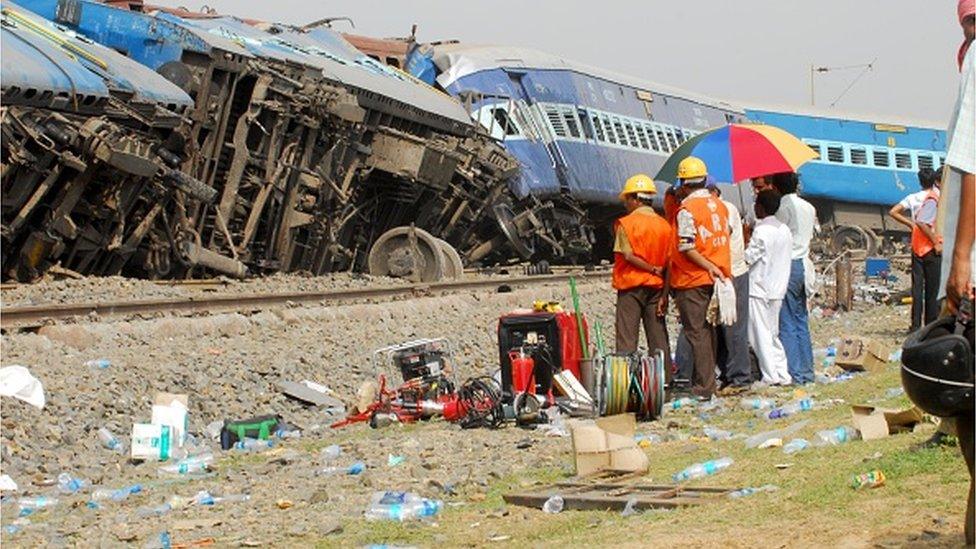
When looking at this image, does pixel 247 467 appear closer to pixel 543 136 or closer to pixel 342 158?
A: pixel 342 158

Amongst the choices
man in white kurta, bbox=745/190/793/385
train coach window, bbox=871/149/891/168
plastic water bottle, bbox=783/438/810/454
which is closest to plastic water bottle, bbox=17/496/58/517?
plastic water bottle, bbox=783/438/810/454

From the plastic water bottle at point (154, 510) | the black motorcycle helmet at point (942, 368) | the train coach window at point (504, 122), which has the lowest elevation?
the plastic water bottle at point (154, 510)

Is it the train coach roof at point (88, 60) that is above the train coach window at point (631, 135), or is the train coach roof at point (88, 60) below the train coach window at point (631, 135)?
above

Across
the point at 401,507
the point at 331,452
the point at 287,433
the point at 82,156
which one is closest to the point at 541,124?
the point at 82,156

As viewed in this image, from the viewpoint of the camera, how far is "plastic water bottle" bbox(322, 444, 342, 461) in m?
9.44

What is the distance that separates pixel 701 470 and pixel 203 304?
9.49 meters

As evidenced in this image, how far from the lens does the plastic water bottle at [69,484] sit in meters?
8.87

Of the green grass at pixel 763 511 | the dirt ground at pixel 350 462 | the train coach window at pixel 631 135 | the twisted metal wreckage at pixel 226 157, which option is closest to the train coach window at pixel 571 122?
the twisted metal wreckage at pixel 226 157

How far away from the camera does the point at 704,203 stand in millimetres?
11453

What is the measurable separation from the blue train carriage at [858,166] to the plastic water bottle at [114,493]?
1446 inches

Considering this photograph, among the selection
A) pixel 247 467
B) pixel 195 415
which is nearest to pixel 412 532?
pixel 247 467

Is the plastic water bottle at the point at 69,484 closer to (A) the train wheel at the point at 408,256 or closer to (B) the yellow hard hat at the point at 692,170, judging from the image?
(B) the yellow hard hat at the point at 692,170

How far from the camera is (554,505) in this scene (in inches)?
287

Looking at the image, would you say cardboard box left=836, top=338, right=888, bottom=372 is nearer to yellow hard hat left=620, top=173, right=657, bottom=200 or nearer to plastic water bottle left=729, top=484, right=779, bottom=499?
yellow hard hat left=620, top=173, right=657, bottom=200
